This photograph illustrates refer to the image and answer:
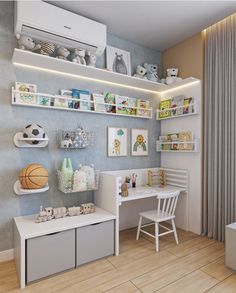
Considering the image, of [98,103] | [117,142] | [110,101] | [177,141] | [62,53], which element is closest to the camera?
[62,53]

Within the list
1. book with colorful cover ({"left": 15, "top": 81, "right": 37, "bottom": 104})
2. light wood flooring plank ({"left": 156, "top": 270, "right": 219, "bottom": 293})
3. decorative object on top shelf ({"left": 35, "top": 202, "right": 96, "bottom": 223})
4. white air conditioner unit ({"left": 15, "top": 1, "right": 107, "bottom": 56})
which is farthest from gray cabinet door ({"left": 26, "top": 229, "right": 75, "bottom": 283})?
white air conditioner unit ({"left": 15, "top": 1, "right": 107, "bottom": 56})

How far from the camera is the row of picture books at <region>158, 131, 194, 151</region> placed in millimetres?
2964

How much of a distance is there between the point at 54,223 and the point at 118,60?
2.32m

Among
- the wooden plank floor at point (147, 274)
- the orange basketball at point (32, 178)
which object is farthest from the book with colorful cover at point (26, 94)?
the wooden plank floor at point (147, 274)

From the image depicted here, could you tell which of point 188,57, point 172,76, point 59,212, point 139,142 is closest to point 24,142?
point 59,212

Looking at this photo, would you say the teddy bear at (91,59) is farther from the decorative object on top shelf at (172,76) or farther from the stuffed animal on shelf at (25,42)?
the decorative object on top shelf at (172,76)

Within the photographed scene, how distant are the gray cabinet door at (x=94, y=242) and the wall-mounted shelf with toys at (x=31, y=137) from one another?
1.04 metres

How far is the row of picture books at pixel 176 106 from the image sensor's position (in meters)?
2.99

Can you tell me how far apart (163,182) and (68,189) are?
1.60m

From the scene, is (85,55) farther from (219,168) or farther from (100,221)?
(219,168)

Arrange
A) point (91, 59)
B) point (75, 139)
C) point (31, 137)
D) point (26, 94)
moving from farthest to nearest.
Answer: point (91, 59)
point (75, 139)
point (26, 94)
point (31, 137)

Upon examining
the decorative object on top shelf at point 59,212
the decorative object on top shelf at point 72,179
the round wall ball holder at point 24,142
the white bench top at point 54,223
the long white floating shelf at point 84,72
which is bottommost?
the white bench top at point 54,223

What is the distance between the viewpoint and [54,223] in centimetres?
207

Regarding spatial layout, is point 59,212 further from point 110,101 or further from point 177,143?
point 177,143
